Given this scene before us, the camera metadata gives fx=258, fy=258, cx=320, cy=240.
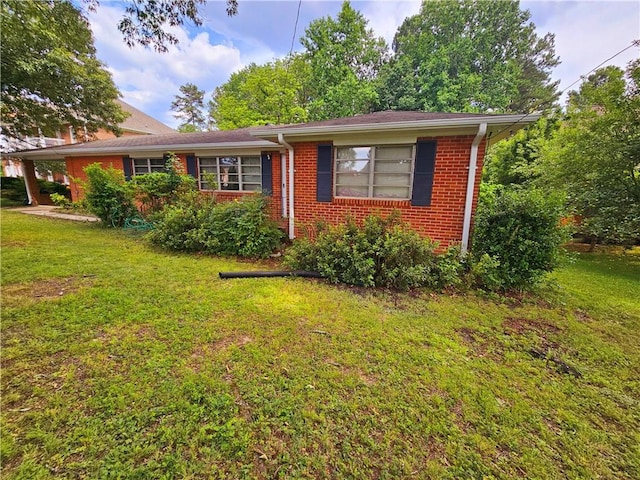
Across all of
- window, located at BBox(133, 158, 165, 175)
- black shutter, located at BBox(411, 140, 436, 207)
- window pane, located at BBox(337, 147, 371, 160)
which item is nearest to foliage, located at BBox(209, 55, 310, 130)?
window, located at BBox(133, 158, 165, 175)

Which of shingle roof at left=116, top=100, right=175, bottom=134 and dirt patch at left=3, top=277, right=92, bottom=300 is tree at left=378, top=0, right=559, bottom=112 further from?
shingle roof at left=116, top=100, right=175, bottom=134

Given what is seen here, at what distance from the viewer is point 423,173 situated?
5324 mm

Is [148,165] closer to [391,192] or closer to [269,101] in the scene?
[391,192]

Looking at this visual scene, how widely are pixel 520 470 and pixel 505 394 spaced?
71cm

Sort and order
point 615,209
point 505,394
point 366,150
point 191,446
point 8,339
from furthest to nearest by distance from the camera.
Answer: point 615,209 < point 366,150 < point 8,339 < point 505,394 < point 191,446

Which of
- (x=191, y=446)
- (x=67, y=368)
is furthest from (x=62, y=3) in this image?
(x=191, y=446)

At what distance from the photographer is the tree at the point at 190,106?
32500 mm

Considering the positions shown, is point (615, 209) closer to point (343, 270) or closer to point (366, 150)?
point (366, 150)

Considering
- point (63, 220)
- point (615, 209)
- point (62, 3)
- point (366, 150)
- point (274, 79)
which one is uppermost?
point (274, 79)

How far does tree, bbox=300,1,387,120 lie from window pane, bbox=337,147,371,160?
12646 mm

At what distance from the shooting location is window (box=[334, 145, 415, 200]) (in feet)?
18.4

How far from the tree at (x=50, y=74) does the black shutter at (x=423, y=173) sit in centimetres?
758

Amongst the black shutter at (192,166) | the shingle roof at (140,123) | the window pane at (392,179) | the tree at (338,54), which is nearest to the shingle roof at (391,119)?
the window pane at (392,179)

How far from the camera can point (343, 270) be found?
15.5 ft
